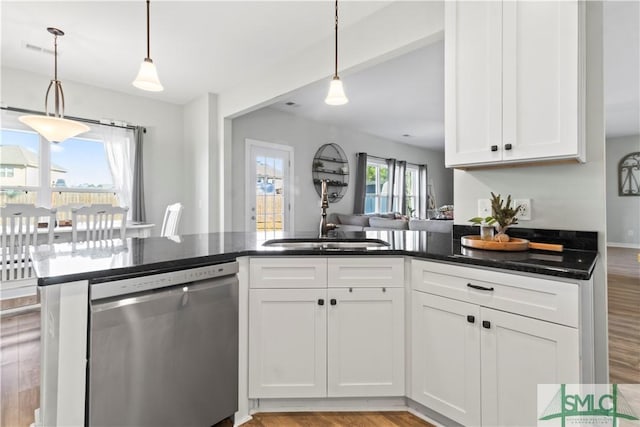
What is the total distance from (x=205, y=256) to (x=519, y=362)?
1391 millimetres

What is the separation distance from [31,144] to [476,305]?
4895 millimetres

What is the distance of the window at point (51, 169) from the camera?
368 centimetres

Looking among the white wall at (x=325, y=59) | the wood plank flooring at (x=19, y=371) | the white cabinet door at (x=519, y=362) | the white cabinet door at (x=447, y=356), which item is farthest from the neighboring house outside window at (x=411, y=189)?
the wood plank flooring at (x=19, y=371)

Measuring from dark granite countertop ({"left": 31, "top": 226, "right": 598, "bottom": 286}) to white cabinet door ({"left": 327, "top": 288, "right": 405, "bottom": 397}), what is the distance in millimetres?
252

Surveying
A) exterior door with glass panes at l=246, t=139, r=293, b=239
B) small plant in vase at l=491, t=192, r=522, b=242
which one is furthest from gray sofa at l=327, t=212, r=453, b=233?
small plant in vase at l=491, t=192, r=522, b=242

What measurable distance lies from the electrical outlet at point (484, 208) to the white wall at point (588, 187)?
0.12 metres

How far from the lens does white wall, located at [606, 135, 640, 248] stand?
7.47 metres

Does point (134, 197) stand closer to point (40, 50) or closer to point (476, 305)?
point (40, 50)

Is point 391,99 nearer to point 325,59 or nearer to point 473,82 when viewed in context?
point 325,59

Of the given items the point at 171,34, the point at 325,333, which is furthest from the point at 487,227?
the point at 171,34

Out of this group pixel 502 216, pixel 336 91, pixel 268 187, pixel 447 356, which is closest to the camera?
pixel 447 356

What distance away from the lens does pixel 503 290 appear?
4.42ft

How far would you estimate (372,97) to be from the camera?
15.3 feet

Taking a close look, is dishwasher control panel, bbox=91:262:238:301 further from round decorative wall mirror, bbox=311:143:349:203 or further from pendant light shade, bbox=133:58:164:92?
round decorative wall mirror, bbox=311:143:349:203
